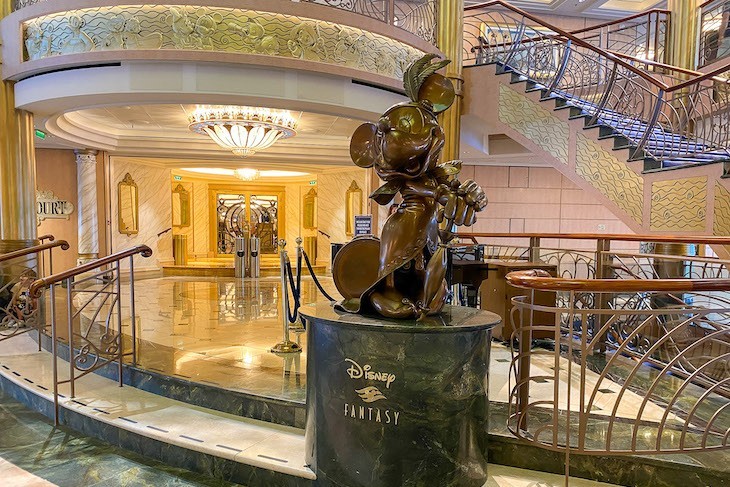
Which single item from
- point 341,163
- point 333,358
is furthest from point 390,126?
point 341,163

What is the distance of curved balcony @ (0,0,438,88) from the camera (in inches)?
206

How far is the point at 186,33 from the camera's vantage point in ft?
17.2

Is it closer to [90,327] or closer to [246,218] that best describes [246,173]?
[246,218]

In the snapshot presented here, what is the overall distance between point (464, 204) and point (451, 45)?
18.9 feet

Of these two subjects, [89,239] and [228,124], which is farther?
[89,239]

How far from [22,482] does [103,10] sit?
4989mm

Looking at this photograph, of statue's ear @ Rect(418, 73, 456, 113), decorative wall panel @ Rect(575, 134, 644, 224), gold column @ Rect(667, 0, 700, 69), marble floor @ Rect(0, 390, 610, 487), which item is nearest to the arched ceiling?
gold column @ Rect(667, 0, 700, 69)

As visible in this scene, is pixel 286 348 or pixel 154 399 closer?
pixel 154 399

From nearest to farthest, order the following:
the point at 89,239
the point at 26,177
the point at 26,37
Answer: the point at 26,37 < the point at 26,177 < the point at 89,239

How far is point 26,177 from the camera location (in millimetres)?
6211

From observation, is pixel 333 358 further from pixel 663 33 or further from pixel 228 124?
pixel 663 33

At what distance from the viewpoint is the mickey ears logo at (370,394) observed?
2.06 metres

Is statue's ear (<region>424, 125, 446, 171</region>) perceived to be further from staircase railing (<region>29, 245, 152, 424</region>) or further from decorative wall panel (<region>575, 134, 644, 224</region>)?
decorative wall panel (<region>575, 134, 644, 224</region>)

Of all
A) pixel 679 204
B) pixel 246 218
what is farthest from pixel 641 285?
pixel 246 218
